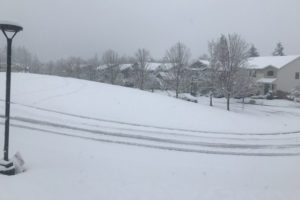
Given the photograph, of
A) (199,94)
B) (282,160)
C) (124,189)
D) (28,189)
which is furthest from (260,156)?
(199,94)

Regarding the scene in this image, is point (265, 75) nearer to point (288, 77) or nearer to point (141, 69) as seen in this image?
point (288, 77)

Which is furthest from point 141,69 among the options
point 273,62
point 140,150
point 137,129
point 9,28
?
point 9,28

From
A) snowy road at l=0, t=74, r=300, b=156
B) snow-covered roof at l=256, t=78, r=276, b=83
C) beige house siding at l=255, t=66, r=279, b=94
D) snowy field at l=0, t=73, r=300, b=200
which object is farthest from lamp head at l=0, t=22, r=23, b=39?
snow-covered roof at l=256, t=78, r=276, b=83

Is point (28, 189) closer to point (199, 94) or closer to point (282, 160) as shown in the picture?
point (282, 160)

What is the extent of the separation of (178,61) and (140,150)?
110 ft

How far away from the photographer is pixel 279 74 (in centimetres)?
5028

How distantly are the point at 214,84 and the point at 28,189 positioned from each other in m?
27.8

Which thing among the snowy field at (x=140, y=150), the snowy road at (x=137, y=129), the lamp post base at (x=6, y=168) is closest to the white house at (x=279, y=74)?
the snowy field at (x=140, y=150)

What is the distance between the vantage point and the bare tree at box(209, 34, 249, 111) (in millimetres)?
30109

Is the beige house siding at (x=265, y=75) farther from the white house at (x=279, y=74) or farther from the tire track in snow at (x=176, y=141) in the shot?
the tire track in snow at (x=176, y=141)

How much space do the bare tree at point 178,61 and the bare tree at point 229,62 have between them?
33.3ft

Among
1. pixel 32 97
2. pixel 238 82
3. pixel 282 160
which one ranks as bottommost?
pixel 282 160

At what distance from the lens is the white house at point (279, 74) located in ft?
164

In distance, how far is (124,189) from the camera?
664cm
